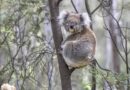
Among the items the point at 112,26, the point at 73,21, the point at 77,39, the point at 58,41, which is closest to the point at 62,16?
the point at 73,21

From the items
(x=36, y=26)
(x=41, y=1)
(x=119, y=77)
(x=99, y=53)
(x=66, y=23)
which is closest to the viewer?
(x=66, y=23)

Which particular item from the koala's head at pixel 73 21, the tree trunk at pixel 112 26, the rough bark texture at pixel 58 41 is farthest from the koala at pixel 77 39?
the tree trunk at pixel 112 26

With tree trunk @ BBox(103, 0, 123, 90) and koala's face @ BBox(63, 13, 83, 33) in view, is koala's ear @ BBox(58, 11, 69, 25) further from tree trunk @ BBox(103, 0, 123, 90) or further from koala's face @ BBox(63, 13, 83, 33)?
tree trunk @ BBox(103, 0, 123, 90)

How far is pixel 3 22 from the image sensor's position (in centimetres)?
691

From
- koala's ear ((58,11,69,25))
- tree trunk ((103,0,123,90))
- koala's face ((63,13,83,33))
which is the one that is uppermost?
koala's ear ((58,11,69,25))

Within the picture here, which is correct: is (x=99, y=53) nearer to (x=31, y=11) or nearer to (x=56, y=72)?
(x=56, y=72)

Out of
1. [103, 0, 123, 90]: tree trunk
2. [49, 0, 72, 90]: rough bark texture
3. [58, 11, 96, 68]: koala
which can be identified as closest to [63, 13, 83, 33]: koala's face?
[58, 11, 96, 68]: koala

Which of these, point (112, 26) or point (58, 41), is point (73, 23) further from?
point (112, 26)

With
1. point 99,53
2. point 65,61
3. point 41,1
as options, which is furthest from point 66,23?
point 99,53

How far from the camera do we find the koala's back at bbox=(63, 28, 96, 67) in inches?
140

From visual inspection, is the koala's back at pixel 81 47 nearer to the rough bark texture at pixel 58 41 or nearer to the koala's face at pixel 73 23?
the koala's face at pixel 73 23

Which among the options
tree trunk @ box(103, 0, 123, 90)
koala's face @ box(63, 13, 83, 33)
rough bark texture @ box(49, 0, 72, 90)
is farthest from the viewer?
tree trunk @ box(103, 0, 123, 90)

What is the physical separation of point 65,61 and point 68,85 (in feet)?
0.81

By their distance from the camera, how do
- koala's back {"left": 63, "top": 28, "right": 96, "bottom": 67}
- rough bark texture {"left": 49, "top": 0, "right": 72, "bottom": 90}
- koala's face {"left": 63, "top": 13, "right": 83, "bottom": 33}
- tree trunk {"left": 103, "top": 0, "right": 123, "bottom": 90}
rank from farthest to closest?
tree trunk {"left": 103, "top": 0, "right": 123, "bottom": 90}
koala's back {"left": 63, "top": 28, "right": 96, "bottom": 67}
koala's face {"left": 63, "top": 13, "right": 83, "bottom": 33}
rough bark texture {"left": 49, "top": 0, "right": 72, "bottom": 90}
